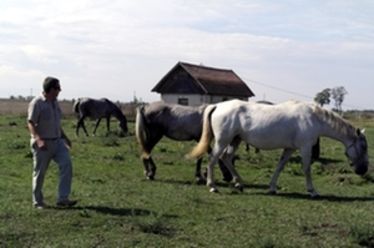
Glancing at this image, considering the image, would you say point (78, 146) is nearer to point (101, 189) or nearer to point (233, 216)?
point (101, 189)

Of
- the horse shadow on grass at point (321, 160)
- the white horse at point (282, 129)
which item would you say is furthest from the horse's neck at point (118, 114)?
the white horse at point (282, 129)

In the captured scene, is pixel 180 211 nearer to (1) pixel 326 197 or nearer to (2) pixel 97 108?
(1) pixel 326 197

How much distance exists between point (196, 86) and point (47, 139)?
1385 inches

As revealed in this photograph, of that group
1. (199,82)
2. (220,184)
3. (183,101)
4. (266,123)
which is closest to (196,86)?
(199,82)

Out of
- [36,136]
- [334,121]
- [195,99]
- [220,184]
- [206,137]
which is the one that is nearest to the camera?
Answer: [36,136]

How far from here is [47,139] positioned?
8.98 meters

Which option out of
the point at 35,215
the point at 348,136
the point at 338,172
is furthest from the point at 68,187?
the point at 338,172

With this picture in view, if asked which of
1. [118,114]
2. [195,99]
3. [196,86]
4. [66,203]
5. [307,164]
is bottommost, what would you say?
[66,203]

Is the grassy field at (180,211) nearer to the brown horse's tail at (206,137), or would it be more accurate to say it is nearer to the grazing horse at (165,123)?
the brown horse's tail at (206,137)

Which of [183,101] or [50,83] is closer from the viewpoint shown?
[50,83]

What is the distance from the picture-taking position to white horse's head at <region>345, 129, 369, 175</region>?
39.8ft

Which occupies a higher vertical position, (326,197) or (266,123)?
(266,123)

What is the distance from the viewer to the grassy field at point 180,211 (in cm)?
768

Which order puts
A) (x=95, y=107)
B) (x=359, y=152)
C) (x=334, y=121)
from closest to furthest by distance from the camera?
(x=334, y=121) < (x=359, y=152) < (x=95, y=107)
